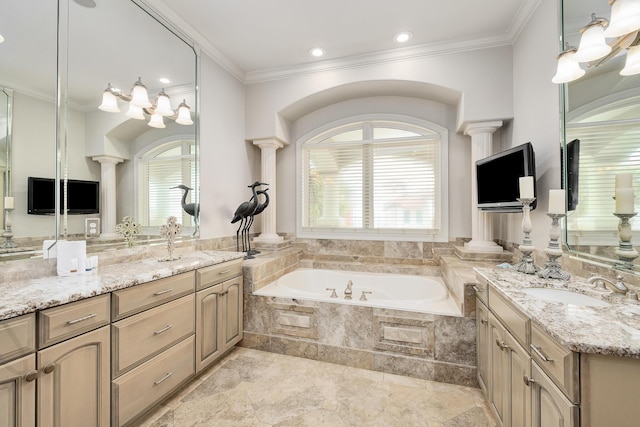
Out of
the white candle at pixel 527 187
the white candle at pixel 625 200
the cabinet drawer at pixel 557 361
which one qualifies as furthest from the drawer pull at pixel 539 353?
the white candle at pixel 527 187

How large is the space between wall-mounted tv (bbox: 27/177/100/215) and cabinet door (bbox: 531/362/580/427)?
2.64 metres

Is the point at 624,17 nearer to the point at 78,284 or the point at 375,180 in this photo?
the point at 375,180

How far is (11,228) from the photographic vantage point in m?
1.48

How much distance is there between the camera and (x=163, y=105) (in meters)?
2.38

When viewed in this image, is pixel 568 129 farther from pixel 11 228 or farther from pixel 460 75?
pixel 11 228

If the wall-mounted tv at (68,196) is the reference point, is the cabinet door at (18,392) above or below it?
below

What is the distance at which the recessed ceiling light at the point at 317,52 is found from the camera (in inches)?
112

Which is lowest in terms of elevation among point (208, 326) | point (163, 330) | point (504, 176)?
point (208, 326)

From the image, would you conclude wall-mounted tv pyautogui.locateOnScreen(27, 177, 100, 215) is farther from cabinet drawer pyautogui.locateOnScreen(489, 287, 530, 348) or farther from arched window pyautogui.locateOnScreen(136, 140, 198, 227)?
cabinet drawer pyautogui.locateOnScreen(489, 287, 530, 348)

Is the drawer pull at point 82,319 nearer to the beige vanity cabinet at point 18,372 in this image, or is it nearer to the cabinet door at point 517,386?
the beige vanity cabinet at point 18,372

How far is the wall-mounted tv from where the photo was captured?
157 centimetres

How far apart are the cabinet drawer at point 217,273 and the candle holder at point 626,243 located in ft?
8.07

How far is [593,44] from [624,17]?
0.21 meters

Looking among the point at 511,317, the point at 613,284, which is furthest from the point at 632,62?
the point at 511,317
